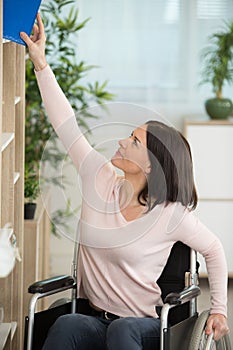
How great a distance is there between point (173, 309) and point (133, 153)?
55 cm

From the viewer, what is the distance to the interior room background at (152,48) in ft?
16.5

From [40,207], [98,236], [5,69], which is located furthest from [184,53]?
[98,236]

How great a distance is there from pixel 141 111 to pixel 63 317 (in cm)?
67

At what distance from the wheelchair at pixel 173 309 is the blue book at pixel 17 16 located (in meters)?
0.76

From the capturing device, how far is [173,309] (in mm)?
2689

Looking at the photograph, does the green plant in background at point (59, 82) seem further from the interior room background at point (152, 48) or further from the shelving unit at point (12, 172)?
the shelving unit at point (12, 172)

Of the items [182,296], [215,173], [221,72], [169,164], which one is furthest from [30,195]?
[221,72]

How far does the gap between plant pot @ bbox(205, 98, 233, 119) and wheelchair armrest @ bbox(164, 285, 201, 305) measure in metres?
2.42

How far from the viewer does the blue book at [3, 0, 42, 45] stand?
7.64 feet

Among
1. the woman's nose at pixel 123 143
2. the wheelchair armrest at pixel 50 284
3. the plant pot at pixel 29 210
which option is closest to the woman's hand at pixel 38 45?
the woman's nose at pixel 123 143

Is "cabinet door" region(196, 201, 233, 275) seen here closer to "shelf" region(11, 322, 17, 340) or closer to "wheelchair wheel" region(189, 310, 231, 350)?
"shelf" region(11, 322, 17, 340)

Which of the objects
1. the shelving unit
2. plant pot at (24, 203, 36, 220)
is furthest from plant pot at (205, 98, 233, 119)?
the shelving unit

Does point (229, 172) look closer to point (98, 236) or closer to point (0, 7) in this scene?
point (98, 236)

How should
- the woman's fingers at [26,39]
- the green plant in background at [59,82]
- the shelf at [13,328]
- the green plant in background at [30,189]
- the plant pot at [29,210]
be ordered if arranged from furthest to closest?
1. the green plant in background at [59,82]
2. the green plant in background at [30,189]
3. the plant pot at [29,210]
4. the shelf at [13,328]
5. the woman's fingers at [26,39]
